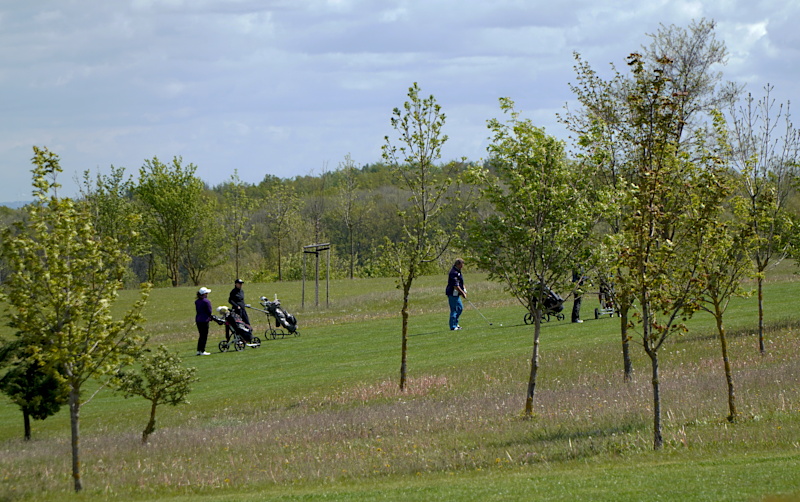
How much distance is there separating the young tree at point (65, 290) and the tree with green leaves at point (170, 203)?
59.9m

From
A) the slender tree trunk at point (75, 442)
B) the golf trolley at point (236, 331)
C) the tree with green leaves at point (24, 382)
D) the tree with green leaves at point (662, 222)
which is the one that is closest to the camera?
the tree with green leaves at point (662, 222)

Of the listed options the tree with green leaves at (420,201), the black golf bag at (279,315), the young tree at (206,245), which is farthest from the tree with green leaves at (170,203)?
the tree with green leaves at (420,201)

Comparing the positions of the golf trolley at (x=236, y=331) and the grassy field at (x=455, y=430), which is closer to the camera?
the grassy field at (x=455, y=430)

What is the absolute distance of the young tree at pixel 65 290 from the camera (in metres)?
12.4

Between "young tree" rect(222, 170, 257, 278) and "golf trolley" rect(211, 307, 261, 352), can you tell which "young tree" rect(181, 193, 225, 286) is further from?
"golf trolley" rect(211, 307, 261, 352)

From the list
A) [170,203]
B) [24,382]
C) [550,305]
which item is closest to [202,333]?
[24,382]

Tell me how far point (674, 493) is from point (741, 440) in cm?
350

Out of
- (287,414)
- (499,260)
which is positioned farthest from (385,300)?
(499,260)

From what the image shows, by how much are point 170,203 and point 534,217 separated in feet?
197

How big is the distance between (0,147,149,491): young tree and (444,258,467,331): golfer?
16567 mm

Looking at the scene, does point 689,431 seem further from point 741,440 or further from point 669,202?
point 669,202

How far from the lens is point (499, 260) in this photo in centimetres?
1586

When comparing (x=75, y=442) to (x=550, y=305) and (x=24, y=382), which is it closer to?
(x=24, y=382)

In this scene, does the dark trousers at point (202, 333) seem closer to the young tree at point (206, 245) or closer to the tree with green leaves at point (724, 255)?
the tree with green leaves at point (724, 255)
